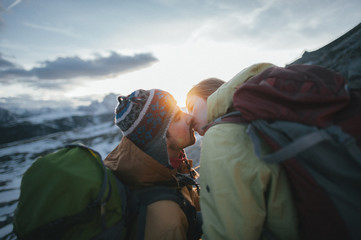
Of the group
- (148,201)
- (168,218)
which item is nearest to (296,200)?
(168,218)

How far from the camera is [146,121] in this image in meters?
2.46

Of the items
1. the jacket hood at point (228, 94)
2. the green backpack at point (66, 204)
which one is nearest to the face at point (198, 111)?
the jacket hood at point (228, 94)

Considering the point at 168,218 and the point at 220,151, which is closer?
the point at 220,151

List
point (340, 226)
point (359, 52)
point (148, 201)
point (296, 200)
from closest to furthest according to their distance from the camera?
point (340, 226) < point (296, 200) < point (148, 201) < point (359, 52)

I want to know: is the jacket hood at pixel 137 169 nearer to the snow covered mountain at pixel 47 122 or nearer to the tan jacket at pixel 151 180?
the tan jacket at pixel 151 180

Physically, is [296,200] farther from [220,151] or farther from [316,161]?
[220,151]

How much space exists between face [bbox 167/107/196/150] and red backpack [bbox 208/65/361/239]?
153 centimetres

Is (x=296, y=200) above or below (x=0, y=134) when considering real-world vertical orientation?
above

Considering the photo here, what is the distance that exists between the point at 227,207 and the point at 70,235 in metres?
1.39

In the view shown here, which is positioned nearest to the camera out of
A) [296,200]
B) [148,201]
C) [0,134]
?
[296,200]

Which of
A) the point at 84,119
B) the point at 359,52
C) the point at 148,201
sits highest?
the point at 359,52

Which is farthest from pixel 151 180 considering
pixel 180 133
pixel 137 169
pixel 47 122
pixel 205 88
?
pixel 47 122

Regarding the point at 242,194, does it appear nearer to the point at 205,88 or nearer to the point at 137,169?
the point at 137,169

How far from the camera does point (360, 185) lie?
0.88m
